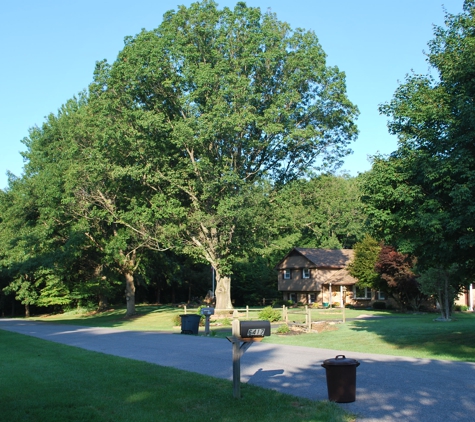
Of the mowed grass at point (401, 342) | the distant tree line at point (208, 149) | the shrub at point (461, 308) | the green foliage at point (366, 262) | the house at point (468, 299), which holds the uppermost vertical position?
the distant tree line at point (208, 149)

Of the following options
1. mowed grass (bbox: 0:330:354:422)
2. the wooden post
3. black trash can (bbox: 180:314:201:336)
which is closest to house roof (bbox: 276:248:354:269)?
black trash can (bbox: 180:314:201:336)

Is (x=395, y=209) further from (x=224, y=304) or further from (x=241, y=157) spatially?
(x=224, y=304)

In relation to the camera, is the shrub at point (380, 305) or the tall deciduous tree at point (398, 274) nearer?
the tall deciduous tree at point (398, 274)

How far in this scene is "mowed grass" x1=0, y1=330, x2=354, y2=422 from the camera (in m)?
7.98

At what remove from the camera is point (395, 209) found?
695 inches

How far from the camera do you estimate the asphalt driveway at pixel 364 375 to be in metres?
8.27

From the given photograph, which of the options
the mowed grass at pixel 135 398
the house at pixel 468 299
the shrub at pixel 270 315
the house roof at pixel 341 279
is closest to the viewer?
the mowed grass at pixel 135 398

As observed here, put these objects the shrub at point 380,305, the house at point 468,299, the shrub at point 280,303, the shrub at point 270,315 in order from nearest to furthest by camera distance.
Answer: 1. the shrub at point 270,315
2. the house at point 468,299
3. the shrub at point 380,305
4. the shrub at point 280,303

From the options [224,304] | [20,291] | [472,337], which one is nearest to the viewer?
[472,337]

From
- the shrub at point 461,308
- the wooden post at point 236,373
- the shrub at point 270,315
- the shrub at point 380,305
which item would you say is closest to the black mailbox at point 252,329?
the wooden post at point 236,373

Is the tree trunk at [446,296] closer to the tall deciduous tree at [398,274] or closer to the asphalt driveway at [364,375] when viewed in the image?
the tall deciduous tree at [398,274]

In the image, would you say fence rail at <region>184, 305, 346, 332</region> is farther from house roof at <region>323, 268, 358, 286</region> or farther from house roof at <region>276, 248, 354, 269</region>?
house roof at <region>276, 248, 354, 269</region>

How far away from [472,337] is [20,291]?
43.6 metres

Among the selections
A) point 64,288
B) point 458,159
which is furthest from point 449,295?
point 64,288
